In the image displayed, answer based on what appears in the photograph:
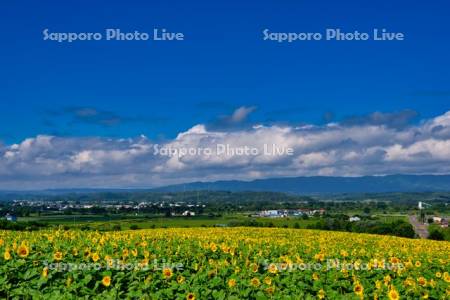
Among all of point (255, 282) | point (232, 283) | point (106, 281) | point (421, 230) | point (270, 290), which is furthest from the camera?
point (421, 230)

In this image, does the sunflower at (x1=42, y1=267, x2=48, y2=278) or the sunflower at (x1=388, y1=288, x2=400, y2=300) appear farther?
the sunflower at (x1=42, y1=267, x2=48, y2=278)

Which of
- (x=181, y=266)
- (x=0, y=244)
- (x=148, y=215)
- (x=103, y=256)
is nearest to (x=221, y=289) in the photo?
(x=181, y=266)

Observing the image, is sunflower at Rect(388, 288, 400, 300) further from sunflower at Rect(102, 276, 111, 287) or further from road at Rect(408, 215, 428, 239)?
road at Rect(408, 215, 428, 239)

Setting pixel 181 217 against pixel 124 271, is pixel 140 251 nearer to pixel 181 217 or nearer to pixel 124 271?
pixel 124 271

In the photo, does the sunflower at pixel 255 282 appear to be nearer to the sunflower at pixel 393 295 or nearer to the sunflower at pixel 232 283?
the sunflower at pixel 232 283

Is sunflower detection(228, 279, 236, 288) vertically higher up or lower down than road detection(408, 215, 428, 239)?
higher up

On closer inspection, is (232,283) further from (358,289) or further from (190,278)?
(358,289)

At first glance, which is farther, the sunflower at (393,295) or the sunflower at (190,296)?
the sunflower at (393,295)

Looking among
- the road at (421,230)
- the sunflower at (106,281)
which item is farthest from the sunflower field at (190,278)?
the road at (421,230)

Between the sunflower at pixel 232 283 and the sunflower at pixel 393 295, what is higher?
the sunflower at pixel 232 283

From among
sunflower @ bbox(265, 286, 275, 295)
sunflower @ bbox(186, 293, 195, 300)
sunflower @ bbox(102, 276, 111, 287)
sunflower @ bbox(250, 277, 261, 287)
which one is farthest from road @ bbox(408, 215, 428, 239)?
sunflower @ bbox(186, 293, 195, 300)

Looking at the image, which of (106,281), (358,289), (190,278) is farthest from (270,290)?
(106,281)
